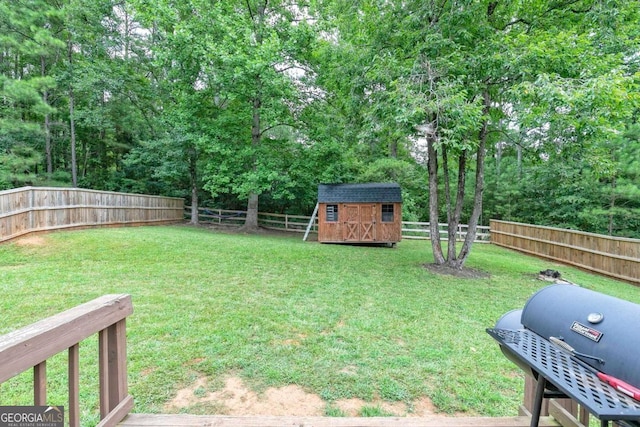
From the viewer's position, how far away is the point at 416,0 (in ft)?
23.8

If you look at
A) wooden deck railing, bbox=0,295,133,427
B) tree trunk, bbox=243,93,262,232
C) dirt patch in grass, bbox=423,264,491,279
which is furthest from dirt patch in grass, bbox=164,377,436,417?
Result: tree trunk, bbox=243,93,262,232

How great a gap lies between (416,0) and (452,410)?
318 inches

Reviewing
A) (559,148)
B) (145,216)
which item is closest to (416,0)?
(559,148)

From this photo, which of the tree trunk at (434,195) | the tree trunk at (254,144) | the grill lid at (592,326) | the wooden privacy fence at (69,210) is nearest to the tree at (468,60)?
the tree trunk at (434,195)

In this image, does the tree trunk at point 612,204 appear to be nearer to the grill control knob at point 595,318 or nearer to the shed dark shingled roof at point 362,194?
the shed dark shingled roof at point 362,194

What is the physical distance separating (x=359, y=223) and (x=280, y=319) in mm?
8245

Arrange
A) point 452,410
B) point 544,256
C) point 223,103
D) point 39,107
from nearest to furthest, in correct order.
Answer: point 452,410 → point 39,107 → point 544,256 → point 223,103

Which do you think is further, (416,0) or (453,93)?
(416,0)

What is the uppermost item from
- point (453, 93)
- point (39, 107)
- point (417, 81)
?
point (39, 107)

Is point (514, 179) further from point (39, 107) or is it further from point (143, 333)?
point (39, 107)

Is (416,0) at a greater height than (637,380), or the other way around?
(416,0)

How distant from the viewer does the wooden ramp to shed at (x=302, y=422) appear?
5.78 ft

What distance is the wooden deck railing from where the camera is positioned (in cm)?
113

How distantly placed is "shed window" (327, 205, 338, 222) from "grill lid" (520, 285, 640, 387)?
10.5 meters
